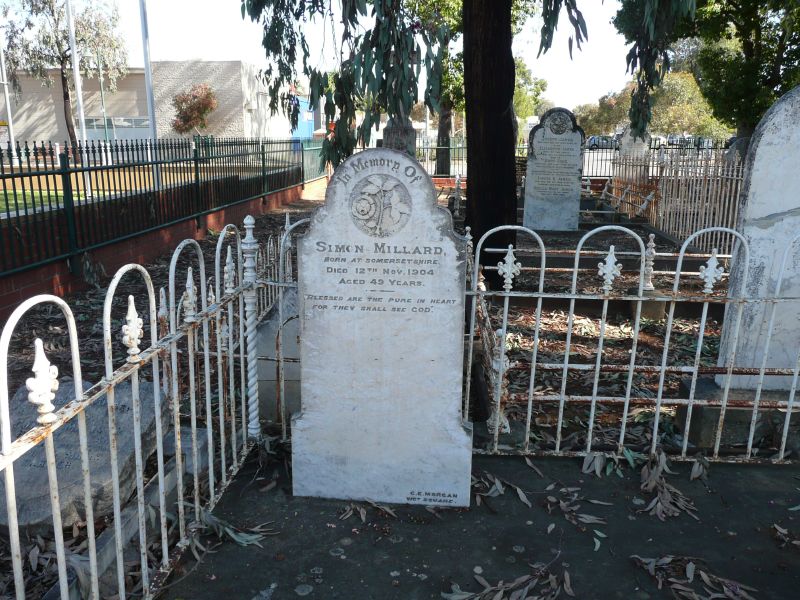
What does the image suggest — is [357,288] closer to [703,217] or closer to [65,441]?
[65,441]

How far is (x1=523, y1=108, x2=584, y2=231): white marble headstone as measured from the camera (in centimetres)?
1377

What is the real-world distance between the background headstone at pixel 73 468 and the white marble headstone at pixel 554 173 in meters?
11.3

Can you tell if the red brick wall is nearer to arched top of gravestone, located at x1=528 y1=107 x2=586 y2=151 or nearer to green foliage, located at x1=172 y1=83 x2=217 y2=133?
arched top of gravestone, located at x1=528 y1=107 x2=586 y2=151

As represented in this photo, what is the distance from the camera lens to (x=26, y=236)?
8.23 m

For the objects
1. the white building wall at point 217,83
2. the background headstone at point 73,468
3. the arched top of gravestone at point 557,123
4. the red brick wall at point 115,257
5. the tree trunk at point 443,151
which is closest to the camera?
the background headstone at point 73,468

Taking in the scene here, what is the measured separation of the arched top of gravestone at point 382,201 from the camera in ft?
11.1

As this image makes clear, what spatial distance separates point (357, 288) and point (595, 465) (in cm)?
188

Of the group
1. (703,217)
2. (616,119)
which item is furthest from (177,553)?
(616,119)

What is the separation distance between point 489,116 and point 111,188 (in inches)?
255

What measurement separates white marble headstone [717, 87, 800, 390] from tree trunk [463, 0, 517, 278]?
3.85 m

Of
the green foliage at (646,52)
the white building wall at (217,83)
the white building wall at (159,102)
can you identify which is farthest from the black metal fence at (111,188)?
the white building wall at (159,102)

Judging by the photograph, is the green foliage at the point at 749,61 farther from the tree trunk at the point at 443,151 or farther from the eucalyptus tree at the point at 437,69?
the eucalyptus tree at the point at 437,69

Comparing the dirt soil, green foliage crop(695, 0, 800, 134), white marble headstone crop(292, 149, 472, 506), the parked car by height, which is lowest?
the dirt soil

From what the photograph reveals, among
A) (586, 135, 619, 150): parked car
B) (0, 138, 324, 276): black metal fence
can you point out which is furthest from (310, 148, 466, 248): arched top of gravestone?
(586, 135, 619, 150): parked car
